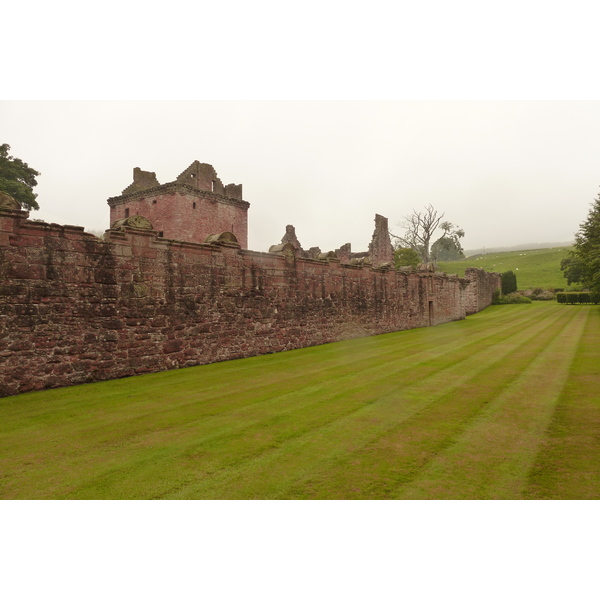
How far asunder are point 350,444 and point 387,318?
50.3ft

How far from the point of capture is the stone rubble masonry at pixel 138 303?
306 inches

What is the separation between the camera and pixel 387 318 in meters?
19.8

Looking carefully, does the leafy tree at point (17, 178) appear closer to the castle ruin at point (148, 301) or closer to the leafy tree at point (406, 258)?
the castle ruin at point (148, 301)

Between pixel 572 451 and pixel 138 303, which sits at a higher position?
pixel 138 303

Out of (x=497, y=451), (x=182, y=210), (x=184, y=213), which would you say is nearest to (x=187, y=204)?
(x=182, y=210)

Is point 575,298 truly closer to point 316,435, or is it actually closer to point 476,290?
point 476,290

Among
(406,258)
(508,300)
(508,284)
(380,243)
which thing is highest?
(380,243)

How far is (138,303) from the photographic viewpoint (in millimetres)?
9500

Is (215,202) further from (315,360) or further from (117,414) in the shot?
→ (117,414)

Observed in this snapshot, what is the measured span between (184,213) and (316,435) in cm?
3798

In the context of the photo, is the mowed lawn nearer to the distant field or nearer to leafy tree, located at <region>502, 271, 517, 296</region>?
leafy tree, located at <region>502, 271, 517, 296</region>

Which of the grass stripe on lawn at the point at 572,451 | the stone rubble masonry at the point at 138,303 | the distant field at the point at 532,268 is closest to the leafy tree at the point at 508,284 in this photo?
the distant field at the point at 532,268

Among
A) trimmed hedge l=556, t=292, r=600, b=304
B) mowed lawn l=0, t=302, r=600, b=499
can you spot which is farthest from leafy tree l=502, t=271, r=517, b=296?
mowed lawn l=0, t=302, r=600, b=499

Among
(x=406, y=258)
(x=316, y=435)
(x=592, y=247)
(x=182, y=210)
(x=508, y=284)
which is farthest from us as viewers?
(x=406, y=258)
